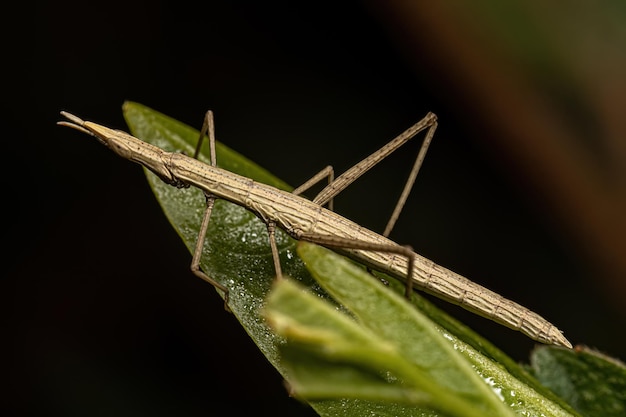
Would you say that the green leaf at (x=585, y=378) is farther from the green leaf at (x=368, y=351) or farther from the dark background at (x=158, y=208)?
the dark background at (x=158, y=208)

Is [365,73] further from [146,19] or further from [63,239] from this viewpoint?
[63,239]

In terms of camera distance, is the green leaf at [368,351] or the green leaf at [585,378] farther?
the green leaf at [585,378]

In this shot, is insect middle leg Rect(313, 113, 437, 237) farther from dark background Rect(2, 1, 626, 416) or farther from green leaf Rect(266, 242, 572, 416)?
green leaf Rect(266, 242, 572, 416)

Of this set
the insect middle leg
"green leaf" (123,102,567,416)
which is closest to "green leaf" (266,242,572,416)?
"green leaf" (123,102,567,416)

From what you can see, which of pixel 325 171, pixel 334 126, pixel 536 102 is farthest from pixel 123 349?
pixel 536 102

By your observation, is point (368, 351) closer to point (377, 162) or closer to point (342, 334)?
point (342, 334)

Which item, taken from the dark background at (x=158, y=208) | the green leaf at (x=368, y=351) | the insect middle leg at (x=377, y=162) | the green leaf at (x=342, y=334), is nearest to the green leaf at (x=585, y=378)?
the green leaf at (x=342, y=334)

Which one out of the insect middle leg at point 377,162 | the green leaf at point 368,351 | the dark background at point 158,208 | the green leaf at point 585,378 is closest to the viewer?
the green leaf at point 368,351
